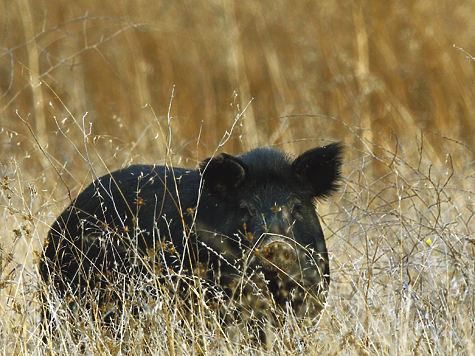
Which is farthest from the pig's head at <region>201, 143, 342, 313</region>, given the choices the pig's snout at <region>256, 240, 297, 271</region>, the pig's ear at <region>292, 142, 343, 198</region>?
the pig's snout at <region>256, 240, 297, 271</region>

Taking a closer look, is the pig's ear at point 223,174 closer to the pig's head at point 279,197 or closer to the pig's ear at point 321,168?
the pig's head at point 279,197

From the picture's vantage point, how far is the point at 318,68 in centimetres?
1045

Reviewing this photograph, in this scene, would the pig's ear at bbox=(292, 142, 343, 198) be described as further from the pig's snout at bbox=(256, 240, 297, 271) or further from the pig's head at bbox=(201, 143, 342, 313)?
the pig's snout at bbox=(256, 240, 297, 271)

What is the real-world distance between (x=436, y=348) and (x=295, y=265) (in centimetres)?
98

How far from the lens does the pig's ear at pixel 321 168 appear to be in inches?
148

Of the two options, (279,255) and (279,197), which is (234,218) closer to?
(279,197)

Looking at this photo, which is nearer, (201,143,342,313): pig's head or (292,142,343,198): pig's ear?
(201,143,342,313): pig's head

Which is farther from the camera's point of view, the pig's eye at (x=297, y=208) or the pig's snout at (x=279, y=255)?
the pig's eye at (x=297, y=208)

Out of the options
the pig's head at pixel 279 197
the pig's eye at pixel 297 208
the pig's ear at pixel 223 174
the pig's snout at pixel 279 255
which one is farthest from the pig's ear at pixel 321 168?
the pig's snout at pixel 279 255

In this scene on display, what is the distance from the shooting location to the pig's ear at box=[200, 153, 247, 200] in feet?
12.0

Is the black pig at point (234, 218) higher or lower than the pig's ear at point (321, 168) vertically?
lower

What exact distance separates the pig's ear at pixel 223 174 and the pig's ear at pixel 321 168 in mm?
359

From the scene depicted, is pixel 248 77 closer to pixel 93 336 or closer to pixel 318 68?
pixel 318 68

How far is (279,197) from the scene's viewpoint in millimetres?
3672
